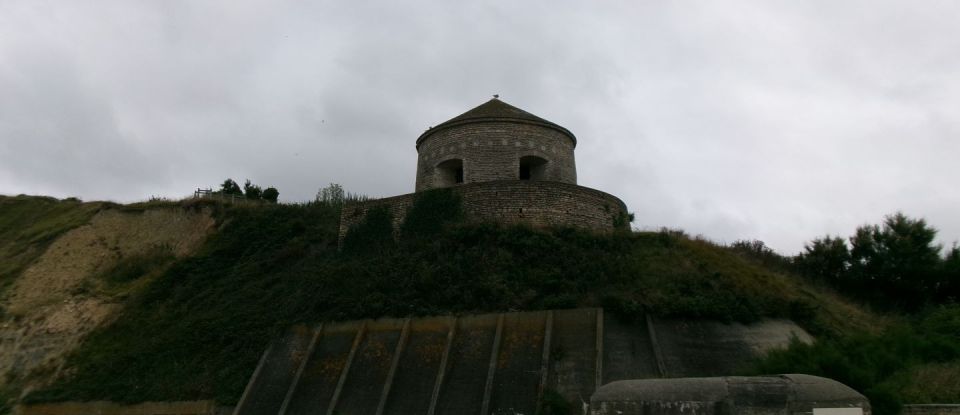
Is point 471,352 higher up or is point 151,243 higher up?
point 151,243

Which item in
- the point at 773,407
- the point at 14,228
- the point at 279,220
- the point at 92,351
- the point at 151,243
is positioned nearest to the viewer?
the point at 773,407

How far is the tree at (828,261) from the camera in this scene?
26.1 metres

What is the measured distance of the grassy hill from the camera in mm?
17938

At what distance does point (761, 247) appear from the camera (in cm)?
2756

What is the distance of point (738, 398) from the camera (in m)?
7.61

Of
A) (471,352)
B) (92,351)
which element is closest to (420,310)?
(471,352)

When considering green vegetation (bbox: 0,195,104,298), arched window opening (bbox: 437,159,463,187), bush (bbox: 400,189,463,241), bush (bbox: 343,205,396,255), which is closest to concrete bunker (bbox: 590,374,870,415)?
bush (bbox: 400,189,463,241)

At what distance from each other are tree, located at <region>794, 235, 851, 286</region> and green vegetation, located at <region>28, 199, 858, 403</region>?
5.02m

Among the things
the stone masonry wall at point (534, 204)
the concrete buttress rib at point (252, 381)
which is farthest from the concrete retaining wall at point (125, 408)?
the stone masonry wall at point (534, 204)

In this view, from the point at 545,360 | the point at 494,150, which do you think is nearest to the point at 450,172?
the point at 494,150

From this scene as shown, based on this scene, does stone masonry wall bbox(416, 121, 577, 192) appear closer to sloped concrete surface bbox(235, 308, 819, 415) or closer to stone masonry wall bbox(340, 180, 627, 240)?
stone masonry wall bbox(340, 180, 627, 240)

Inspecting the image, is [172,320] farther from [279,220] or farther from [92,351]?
[279,220]

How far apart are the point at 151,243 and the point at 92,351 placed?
8756 millimetres

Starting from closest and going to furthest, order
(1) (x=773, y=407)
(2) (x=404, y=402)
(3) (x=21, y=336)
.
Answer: (1) (x=773, y=407) → (2) (x=404, y=402) → (3) (x=21, y=336)
